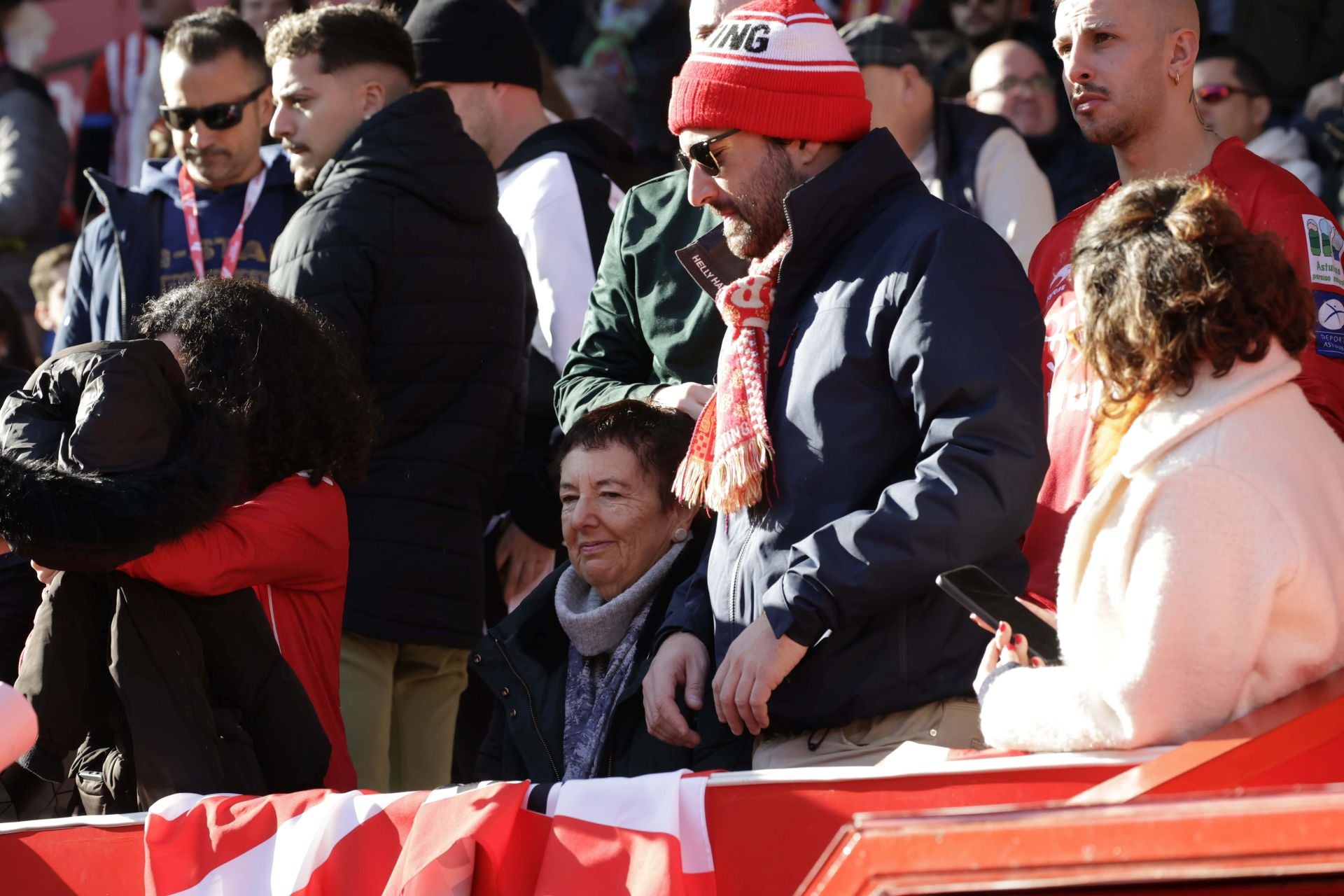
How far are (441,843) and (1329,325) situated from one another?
2.07 meters

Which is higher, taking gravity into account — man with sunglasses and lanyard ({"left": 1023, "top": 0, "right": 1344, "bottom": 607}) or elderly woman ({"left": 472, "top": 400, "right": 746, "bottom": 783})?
man with sunglasses and lanyard ({"left": 1023, "top": 0, "right": 1344, "bottom": 607})

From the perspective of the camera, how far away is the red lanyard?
5391 mm

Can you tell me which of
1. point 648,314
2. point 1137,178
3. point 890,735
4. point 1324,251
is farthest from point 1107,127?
point 890,735

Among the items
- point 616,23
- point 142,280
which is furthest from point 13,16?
point 142,280

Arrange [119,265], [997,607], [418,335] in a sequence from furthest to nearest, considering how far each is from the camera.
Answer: [119,265] < [418,335] < [997,607]

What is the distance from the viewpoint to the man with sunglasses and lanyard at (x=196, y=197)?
5406mm

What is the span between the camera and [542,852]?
2.78 metres

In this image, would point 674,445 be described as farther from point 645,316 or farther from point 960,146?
point 960,146

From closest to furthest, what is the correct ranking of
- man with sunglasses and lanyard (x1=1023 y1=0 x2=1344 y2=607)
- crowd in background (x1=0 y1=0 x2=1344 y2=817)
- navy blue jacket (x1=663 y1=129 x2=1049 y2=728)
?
crowd in background (x1=0 y1=0 x2=1344 y2=817), navy blue jacket (x1=663 y1=129 x2=1049 y2=728), man with sunglasses and lanyard (x1=1023 y1=0 x2=1344 y2=607)

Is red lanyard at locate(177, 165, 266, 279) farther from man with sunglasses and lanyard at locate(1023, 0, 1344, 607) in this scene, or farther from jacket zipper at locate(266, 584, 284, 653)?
man with sunglasses and lanyard at locate(1023, 0, 1344, 607)

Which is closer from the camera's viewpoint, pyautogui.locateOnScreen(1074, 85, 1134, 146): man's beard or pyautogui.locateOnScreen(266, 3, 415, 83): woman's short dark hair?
pyautogui.locateOnScreen(1074, 85, 1134, 146): man's beard

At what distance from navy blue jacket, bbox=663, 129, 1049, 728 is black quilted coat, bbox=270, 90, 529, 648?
4.34ft

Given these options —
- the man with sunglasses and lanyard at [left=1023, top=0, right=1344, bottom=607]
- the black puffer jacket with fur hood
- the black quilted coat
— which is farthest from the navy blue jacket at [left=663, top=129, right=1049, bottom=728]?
the black quilted coat

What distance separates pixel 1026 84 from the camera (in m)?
6.71
